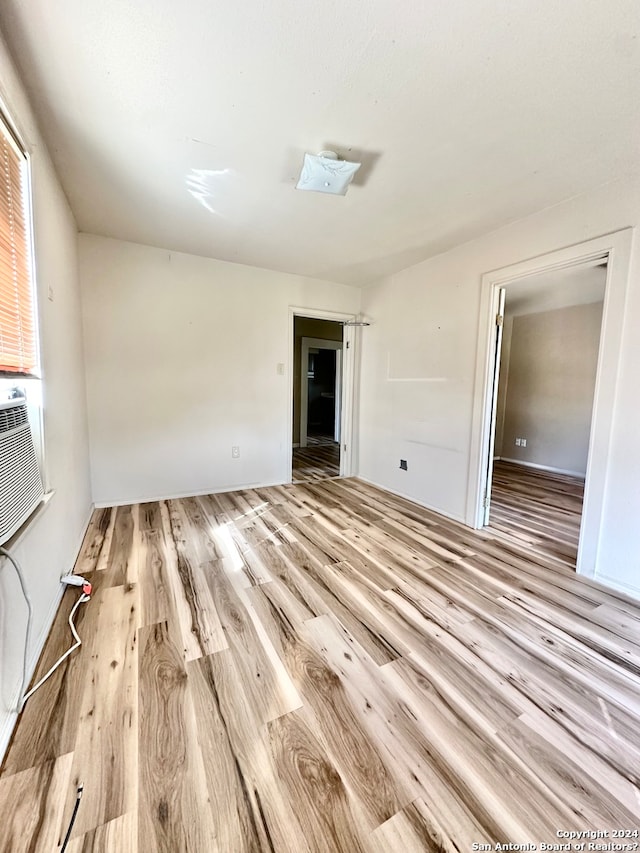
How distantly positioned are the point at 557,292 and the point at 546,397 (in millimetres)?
1552

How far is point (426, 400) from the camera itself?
3203 millimetres

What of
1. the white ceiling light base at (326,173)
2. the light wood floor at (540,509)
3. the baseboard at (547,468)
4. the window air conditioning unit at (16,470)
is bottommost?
the light wood floor at (540,509)

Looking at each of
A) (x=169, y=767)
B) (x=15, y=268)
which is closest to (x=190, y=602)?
(x=169, y=767)

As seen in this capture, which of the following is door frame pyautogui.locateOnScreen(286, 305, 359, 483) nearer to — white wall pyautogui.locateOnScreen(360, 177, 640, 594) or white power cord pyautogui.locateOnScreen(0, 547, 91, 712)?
white wall pyautogui.locateOnScreen(360, 177, 640, 594)

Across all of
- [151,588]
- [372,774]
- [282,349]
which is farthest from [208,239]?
[372,774]

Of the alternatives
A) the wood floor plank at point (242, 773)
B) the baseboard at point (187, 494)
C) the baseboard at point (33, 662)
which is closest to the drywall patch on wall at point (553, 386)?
the baseboard at point (187, 494)

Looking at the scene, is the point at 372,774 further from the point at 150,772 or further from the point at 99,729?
the point at 99,729

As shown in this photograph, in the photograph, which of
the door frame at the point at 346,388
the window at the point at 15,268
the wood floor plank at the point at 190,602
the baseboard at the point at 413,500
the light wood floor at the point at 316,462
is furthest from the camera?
the light wood floor at the point at 316,462

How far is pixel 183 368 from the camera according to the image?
3.24 meters

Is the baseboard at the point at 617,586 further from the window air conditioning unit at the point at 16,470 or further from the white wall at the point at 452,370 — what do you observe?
the window air conditioning unit at the point at 16,470

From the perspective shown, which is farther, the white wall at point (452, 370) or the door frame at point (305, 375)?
the door frame at point (305, 375)

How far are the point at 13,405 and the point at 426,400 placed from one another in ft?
9.64

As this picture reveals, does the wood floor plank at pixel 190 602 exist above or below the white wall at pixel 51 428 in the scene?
below

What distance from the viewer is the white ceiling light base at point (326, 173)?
5.54 feet
